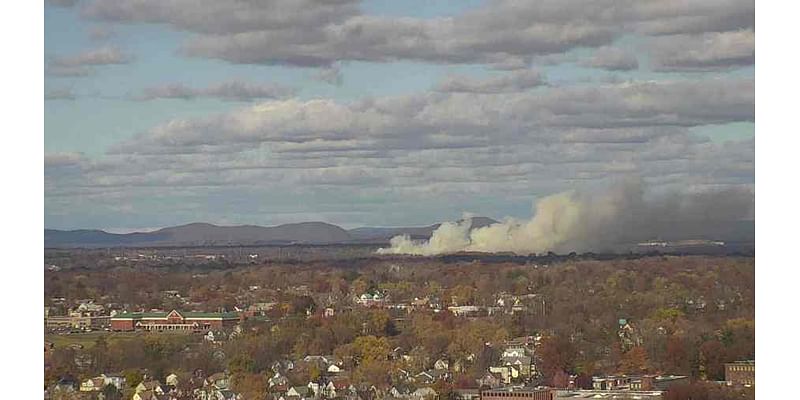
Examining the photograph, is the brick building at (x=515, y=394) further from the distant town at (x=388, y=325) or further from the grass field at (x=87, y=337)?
the grass field at (x=87, y=337)

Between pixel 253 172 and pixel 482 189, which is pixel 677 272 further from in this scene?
pixel 253 172

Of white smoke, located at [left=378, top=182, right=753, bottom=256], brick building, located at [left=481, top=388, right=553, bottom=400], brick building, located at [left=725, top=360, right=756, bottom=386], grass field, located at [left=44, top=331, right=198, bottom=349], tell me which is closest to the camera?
brick building, located at [left=725, top=360, right=756, bottom=386]

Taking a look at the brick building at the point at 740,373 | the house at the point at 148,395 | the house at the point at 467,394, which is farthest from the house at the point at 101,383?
the brick building at the point at 740,373

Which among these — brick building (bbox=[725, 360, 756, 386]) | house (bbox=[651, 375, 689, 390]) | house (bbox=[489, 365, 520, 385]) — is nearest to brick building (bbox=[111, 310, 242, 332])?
house (bbox=[489, 365, 520, 385])

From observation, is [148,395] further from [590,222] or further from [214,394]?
[590,222]

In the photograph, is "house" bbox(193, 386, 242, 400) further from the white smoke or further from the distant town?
the white smoke

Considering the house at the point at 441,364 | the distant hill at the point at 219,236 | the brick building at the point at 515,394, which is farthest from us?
the distant hill at the point at 219,236
